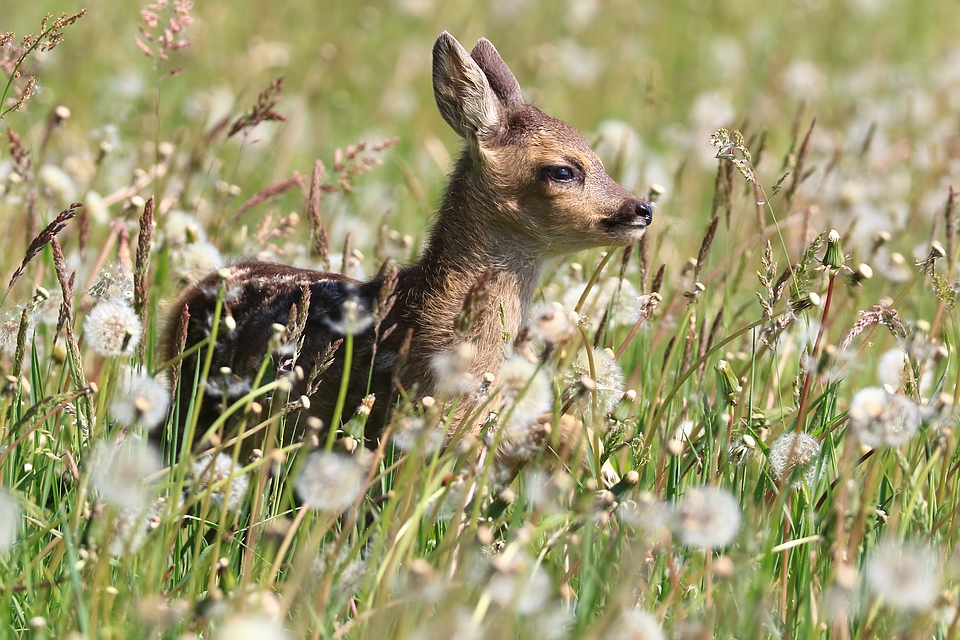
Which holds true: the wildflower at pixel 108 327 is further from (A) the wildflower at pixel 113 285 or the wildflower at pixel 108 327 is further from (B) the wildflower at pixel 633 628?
(B) the wildflower at pixel 633 628

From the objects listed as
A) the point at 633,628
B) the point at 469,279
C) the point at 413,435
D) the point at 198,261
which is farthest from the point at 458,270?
the point at 633,628

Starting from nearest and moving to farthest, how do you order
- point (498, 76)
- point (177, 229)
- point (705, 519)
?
1. point (705, 519)
2. point (498, 76)
3. point (177, 229)

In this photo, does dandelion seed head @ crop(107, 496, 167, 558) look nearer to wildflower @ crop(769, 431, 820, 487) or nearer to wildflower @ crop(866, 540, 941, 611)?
wildflower @ crop(866, 540, 941, 611)

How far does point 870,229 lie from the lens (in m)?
7.10

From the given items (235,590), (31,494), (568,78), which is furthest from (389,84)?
(235,590)

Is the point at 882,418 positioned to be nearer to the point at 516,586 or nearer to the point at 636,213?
the point at 516,586

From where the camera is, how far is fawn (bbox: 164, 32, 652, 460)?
4.50 m

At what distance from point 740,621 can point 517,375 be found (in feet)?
2.64

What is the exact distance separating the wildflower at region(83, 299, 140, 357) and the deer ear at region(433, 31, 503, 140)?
1.83 metres

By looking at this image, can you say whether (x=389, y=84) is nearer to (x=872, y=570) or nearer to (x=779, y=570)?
(x=779, y=570)

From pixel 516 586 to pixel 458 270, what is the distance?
7.90 feet

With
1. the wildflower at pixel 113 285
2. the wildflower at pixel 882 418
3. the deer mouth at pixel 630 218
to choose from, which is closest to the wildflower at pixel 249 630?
the wildflower at pixel 882 418

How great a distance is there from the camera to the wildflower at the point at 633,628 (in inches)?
96.8

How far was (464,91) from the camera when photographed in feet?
16.2
